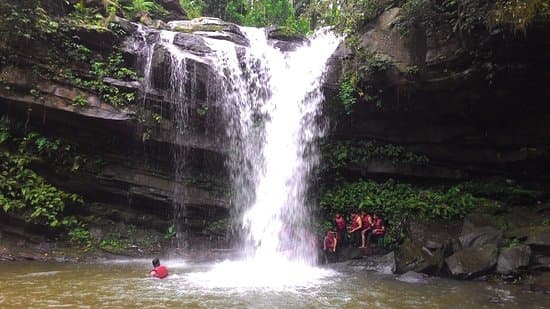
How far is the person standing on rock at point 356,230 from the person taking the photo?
40.5 ft

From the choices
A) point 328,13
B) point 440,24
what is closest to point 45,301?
point 440,24

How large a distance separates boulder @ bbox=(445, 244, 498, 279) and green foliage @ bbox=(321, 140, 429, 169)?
165 inches

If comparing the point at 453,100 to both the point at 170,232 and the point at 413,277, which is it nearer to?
the point at 413,277

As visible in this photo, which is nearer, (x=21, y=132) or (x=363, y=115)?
(x=21, y=132)

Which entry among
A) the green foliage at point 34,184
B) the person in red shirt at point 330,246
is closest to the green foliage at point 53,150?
the green foliage at point 34,184

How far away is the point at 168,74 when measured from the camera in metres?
12.7

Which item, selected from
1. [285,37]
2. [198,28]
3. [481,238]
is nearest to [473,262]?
[481,238]

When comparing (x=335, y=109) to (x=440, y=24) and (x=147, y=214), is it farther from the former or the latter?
(x=147, y=214)

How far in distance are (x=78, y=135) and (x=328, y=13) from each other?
8854mm

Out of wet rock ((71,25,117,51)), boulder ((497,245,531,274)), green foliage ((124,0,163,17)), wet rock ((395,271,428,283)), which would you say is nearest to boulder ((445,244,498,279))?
boulder ((497,245,531,274))

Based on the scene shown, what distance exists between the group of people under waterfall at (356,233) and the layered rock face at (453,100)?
2000 mm

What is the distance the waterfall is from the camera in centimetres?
1280

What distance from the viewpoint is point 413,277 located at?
31.4 feet

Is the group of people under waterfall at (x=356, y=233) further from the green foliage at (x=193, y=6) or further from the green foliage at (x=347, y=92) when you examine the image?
the green foliage at (x=193, y=6)
